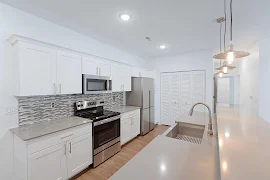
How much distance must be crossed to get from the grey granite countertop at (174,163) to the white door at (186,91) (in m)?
3.11

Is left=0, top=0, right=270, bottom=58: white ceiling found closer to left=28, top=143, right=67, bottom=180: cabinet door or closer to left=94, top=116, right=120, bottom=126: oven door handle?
left=94, top=116, right=120, bottom=126: oven door handle

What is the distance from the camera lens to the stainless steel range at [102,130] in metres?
2.37

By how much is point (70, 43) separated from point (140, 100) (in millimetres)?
2312

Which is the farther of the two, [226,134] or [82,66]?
[82,66]

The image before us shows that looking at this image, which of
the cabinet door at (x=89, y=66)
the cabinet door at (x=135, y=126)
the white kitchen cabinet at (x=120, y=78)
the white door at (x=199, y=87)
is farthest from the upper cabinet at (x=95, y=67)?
the white door at (x=199, y=87)

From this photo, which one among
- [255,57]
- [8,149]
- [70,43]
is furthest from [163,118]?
[8,149]

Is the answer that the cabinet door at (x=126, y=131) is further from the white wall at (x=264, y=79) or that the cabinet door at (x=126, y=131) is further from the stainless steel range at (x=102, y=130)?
the white wall at (x=264, y=79)

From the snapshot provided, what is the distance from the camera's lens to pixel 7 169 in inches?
70.1

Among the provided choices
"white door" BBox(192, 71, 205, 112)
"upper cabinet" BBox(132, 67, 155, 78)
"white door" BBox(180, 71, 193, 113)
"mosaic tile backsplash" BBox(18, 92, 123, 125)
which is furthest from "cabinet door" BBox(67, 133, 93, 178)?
"white door" BBox(192, 71, 205, 112)

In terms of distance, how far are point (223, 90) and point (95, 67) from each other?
609 centimetres

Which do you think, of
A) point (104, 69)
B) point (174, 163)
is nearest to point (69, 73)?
point (104, 69)

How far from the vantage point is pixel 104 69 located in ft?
9.70

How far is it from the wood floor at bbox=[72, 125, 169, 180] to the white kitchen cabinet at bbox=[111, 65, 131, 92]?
1.48 meters

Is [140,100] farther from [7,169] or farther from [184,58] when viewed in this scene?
[7,169]
